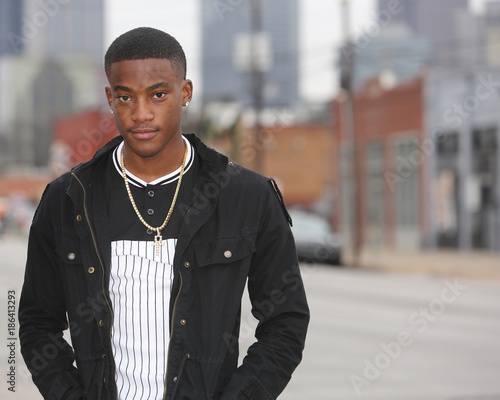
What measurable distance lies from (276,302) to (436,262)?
25.5 meters

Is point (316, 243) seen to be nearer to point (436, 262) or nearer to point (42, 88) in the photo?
point (436, 262)

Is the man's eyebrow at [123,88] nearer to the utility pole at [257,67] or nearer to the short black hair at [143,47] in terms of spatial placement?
the short black hair at [143,47]

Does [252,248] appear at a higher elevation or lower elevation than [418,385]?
higher

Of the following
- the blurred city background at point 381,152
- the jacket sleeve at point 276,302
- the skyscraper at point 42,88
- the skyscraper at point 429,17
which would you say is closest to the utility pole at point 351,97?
the blurred city background at point 381,152

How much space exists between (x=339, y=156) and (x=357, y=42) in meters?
14.4

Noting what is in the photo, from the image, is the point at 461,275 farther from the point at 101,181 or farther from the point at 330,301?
the point at 101,181

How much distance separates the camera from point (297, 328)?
2678 millimetres

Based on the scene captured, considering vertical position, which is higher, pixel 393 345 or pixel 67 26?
pixel 67 26

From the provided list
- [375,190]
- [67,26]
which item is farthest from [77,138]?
[375,190]

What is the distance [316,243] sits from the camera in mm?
25703

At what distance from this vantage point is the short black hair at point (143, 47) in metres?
2.56

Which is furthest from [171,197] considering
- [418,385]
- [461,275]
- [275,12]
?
[275,12]

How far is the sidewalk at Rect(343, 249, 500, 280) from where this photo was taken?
23703 mm

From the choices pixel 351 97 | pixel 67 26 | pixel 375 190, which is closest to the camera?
pixel 351 97
